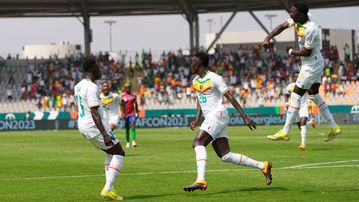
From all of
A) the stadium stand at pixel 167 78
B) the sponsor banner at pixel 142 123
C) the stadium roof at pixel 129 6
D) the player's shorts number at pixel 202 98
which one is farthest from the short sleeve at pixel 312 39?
the stadium roof at pixel 129 6

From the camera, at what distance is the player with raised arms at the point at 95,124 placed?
538 inches

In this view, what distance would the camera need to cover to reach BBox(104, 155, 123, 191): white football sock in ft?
45.3

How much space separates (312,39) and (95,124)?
6.37 metres

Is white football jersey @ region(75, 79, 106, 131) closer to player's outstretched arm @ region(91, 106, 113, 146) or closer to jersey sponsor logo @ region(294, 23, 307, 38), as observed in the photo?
player's outstretched arm @ region(91, 106, 113, 146)

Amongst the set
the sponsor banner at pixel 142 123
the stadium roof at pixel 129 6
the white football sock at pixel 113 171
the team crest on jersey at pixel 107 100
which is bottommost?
the sponsor banner at pixel 142 123

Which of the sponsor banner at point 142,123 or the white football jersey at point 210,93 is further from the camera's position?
the sponsor banner at point 142,123

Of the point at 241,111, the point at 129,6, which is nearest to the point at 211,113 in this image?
the point at 241,111

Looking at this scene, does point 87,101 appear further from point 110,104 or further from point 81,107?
point 110,104

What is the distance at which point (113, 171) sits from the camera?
45.6 feet

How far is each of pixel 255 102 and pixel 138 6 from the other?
1422 cm

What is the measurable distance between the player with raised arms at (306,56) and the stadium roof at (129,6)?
4709cm

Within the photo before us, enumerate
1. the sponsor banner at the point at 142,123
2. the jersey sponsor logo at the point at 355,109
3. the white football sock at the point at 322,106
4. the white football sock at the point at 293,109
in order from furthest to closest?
the sponsor banner at the point at 142,123 → the jersey sponsor logo at the point at 355,109 → the white football sock at the point at 322,106 → the white football sock at the point at 293,109

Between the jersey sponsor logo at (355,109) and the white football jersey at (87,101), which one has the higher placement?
the white football jersey at (87,101)

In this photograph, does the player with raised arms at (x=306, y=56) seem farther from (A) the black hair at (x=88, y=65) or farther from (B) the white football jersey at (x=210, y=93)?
(A) the black hair at (x=88, y=65)
